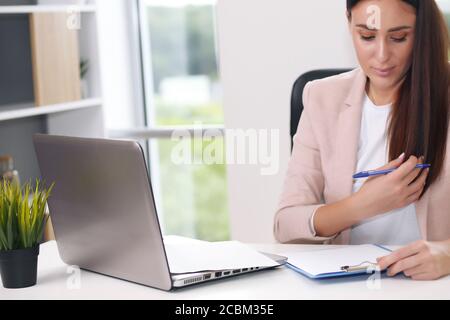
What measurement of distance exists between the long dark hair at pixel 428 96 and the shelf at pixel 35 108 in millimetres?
1349

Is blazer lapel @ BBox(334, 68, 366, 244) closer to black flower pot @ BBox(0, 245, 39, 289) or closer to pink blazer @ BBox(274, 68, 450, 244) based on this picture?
pink blazer @ BBox(274, 68, 450, 244)

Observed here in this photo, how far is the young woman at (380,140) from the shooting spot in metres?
1.71

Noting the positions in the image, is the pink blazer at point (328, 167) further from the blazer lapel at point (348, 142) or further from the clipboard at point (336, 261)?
the clipboard at point (336, 261)

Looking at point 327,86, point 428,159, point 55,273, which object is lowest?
point 55,273

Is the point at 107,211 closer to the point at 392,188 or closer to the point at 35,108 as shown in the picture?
the point at 392,188

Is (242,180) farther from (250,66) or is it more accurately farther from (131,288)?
(131,288)

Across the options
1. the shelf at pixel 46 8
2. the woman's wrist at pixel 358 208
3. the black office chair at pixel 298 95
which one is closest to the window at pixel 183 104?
the shelf at pixel 46 8

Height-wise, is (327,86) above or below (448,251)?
above

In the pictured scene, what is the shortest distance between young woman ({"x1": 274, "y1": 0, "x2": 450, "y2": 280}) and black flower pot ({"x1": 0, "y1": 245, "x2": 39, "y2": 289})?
0.63m

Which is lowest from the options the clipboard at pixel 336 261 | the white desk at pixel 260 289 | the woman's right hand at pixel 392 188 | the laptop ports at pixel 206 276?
the white desk at pixel 260 289

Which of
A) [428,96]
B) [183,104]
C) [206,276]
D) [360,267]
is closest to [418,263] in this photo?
[360,267]

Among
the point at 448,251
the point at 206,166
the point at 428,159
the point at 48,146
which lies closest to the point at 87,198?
the point at 48,146

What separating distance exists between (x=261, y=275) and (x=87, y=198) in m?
0.36
